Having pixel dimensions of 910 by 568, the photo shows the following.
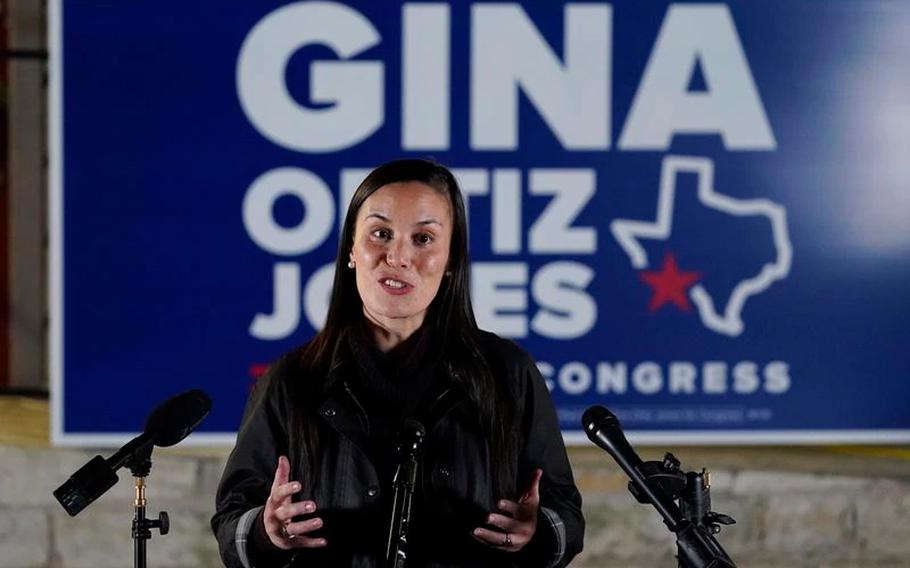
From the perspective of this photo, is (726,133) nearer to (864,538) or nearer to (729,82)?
(729,82)

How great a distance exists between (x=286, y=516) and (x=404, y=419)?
25cm

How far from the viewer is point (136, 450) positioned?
203 centimetres

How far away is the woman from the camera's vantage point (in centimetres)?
217

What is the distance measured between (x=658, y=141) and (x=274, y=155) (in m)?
1.11

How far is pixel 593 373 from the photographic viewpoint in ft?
13.3

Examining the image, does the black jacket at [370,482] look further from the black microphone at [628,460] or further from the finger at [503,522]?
the black microphone at [628,460]

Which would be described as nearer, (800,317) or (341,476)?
(341,476)

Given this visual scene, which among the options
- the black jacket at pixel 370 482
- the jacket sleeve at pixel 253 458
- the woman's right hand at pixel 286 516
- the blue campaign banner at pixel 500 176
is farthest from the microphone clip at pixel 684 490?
the blue campaign banner at pixel 500 176

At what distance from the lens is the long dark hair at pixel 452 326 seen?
7.30 feet

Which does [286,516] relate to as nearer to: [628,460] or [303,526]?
[303,526]

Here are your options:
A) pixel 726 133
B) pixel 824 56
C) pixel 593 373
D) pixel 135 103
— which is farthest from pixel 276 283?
pixel 824 56

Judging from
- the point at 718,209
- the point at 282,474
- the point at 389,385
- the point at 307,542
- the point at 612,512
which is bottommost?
the point at 612,512

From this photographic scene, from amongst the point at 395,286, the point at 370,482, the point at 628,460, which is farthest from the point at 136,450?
the point at 628,460

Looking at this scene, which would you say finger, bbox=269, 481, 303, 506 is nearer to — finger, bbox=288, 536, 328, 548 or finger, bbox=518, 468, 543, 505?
finger, bbox=288, 536, 328, 548
